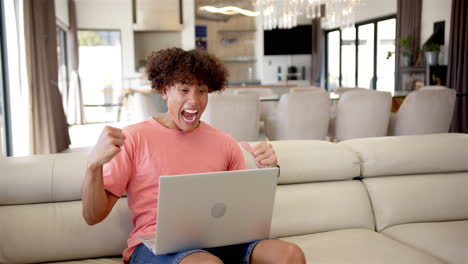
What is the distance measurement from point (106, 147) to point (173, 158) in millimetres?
351

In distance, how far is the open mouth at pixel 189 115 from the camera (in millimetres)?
1719

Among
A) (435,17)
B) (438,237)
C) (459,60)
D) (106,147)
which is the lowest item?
(438,237)

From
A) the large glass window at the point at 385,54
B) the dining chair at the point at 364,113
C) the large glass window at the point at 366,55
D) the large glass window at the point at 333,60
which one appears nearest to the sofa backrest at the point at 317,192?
the dining chair at the point at 364,113

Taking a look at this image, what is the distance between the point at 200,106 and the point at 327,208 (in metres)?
0.88

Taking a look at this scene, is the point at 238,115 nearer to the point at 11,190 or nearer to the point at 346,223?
the point at 346,223

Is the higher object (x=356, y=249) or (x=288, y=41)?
(x=288, y=41)

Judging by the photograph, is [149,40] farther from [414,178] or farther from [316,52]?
[414,178]

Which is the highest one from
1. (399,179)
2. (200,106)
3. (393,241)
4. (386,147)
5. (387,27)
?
(387,27)

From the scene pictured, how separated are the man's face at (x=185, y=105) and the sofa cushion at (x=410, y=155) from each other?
1058 millimetres

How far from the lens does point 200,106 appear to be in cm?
Answer: 175

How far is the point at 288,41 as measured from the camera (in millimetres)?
12648

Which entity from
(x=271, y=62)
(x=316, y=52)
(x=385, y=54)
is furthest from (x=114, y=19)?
(x=385, y=54)

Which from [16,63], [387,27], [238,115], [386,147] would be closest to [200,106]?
[386,147]

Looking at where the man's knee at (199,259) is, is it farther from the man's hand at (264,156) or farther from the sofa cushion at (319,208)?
the sofa cushion at (319,208)
